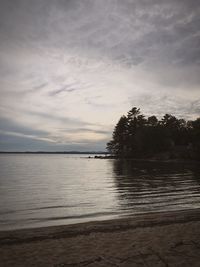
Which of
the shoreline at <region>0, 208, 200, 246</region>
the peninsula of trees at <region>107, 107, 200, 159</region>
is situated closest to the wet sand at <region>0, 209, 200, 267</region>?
the shoreline at <region>0, 208, 200, 246</region>

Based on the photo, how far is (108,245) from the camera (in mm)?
8836

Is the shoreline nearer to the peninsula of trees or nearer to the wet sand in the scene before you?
the wet sand

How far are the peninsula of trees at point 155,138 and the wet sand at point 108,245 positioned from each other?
249 feet

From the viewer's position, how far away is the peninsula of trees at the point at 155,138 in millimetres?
90812

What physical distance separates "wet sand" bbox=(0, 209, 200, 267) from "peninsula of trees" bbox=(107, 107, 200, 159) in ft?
249

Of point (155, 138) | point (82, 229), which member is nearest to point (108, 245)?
point (82, 229)

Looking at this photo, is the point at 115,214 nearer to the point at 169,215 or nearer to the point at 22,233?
the point at 169,215

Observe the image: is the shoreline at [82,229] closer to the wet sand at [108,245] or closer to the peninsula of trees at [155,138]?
the wet sand at [108,245]

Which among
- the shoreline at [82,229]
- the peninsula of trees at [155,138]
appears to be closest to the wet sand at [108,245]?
the shoreline at [82,229]

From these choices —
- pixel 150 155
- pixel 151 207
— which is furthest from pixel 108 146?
pixel 151 207

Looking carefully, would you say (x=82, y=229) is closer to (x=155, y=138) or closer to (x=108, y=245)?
(x=108, y=245)

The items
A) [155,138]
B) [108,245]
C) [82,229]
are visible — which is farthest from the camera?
[155,138]

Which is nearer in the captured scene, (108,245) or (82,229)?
(108,245)

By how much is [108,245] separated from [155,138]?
100 meters
